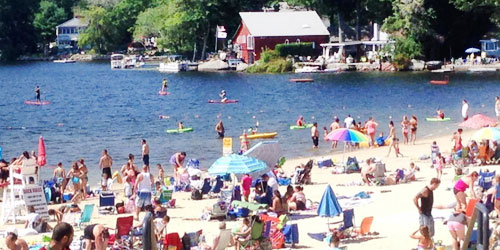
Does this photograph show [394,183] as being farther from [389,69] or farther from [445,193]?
[389,69]

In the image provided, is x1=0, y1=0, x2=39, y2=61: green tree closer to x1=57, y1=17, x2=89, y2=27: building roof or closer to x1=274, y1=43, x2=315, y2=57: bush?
x1=57, y1=17, x2=89, y2=27: building roof

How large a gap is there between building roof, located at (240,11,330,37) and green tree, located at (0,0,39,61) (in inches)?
2343

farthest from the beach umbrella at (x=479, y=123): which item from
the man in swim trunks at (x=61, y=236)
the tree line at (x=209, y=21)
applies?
the tree line at (x=209, y=21)

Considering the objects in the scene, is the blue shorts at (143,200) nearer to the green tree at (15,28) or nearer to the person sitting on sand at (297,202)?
the person sitting on sand at (297,202)

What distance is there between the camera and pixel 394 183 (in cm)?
2505

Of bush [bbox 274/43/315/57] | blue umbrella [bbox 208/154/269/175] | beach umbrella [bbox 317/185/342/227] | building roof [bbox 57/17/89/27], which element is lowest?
beach umbrella [bbox 317/185/342/227]

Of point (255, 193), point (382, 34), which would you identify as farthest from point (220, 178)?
point (382, 34)

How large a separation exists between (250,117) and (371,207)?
30.2m

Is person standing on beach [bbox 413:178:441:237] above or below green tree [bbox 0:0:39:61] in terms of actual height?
below

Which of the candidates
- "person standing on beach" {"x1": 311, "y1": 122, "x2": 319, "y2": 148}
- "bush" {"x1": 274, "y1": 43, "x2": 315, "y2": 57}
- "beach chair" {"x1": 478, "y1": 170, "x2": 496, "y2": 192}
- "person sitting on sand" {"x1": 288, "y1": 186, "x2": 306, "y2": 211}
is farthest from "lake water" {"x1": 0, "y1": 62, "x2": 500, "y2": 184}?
"beach chair" {"x1": 478, "y1": 170, "x2": 496, "y2": 192}

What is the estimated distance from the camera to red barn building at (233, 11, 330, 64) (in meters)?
93.4

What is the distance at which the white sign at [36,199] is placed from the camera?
21031mm

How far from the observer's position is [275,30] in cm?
9388

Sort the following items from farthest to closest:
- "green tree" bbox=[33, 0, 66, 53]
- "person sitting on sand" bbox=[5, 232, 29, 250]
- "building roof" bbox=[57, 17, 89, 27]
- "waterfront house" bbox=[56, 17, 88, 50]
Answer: "green tree" bbox=[33, 0, 66, 53]
"waterfront house" bbox=[56, 17, 88, 50]
"building roof" bbox=[57, 17, 89, 27]
"person sitting on sand" bbox=[5, 232, 29, 250]
